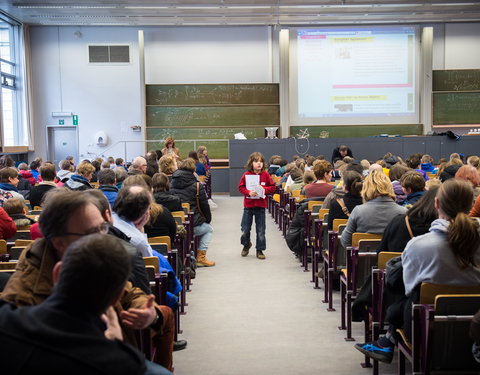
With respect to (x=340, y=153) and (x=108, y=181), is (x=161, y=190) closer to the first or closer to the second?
(x=108, y=181)

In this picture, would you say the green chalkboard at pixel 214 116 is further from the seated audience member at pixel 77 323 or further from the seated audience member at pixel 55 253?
the seated audience member at pixel 77 323

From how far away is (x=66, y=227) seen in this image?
1.99 metres

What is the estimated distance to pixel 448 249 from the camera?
2.78 metres

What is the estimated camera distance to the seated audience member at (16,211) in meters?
4.86

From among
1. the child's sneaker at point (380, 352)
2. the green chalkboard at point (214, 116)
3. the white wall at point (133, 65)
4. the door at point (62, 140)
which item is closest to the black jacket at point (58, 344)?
the child's sneaker at point (380, 352)

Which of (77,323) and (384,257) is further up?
(77,323)

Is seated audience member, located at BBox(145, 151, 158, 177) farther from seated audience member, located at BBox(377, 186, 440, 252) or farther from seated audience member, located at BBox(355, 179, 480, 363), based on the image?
seated audience member, located at BBox(355, 179, 480, 363)

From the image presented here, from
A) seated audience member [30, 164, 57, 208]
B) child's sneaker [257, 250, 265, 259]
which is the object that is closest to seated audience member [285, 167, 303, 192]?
child's sneaker [257, 250, 265, 259]

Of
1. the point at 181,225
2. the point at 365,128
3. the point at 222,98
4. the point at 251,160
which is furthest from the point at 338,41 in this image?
the point at 181,225

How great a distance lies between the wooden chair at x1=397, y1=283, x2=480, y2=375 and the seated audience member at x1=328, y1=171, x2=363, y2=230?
2.42 meters

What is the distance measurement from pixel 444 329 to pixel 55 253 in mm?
1810

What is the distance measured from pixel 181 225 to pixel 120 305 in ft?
10.4

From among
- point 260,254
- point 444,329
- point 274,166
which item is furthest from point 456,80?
point 444,329

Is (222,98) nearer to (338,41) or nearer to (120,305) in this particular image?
(338,41)
